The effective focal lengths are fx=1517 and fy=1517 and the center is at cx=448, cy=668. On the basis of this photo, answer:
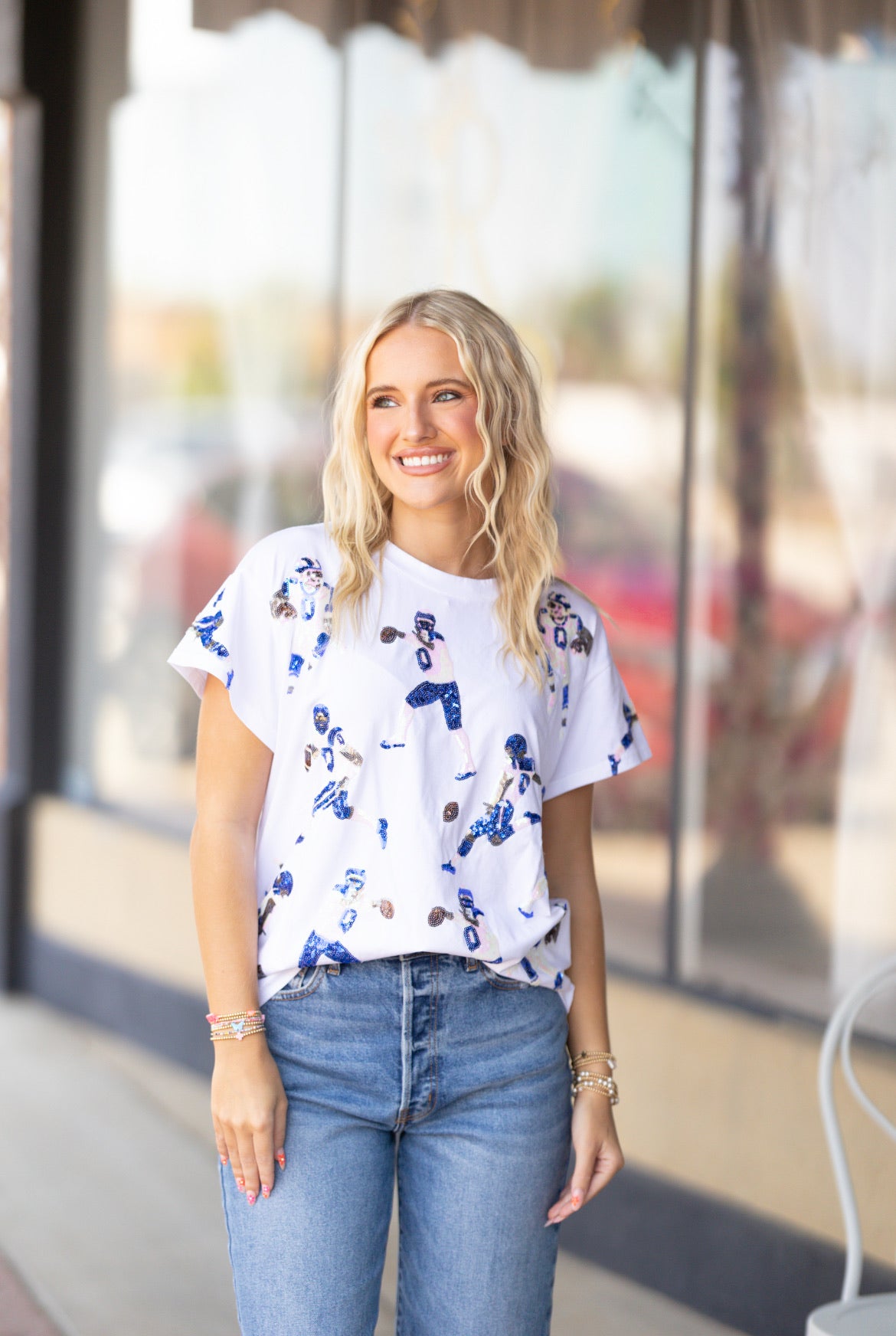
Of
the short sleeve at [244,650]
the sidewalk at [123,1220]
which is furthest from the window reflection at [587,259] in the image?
the short sleeve at [244,650]

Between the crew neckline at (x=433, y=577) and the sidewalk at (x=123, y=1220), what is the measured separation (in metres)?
1.75

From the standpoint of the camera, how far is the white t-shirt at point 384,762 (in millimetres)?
1482

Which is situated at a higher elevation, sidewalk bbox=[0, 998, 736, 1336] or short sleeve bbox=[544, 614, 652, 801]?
short sleeve bbox=[544, 614, 652, 801]

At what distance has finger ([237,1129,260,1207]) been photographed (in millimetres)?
1451

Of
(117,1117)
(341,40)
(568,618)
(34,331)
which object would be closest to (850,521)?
(568,618)

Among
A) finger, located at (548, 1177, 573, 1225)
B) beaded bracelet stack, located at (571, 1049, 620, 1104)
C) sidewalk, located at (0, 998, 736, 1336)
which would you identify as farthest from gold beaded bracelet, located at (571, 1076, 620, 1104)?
sidewalk, located at (0, 998, 736, 1336)

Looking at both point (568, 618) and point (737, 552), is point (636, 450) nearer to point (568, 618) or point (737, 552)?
point (737, 552)

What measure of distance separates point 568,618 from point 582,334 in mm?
2636

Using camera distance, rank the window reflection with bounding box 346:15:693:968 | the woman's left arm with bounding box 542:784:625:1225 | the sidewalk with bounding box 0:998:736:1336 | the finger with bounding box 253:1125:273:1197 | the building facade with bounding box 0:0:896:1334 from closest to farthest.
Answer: the finger with bounding box 253:1125:273:1197, the woman's left arm with bounding box 542:784:625:1225, the sidewalk with bounding box 0:998:736:1336, the building facade with bounding box 0:0:896:1334, the window reflection with bounding box 346:15:693:968

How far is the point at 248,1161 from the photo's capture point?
146cm

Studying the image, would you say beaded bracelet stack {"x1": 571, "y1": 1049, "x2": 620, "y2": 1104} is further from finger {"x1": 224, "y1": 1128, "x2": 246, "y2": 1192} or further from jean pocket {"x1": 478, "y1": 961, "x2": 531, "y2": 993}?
finger {"x1": 224, "y1": 1128, "x2": 246, "y2": 1192}

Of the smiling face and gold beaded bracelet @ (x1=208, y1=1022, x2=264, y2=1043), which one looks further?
the smiling face

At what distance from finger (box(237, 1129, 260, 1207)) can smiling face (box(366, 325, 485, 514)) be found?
653mm

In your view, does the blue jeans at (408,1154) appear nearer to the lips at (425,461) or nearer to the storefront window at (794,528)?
the lips at (425,461)
